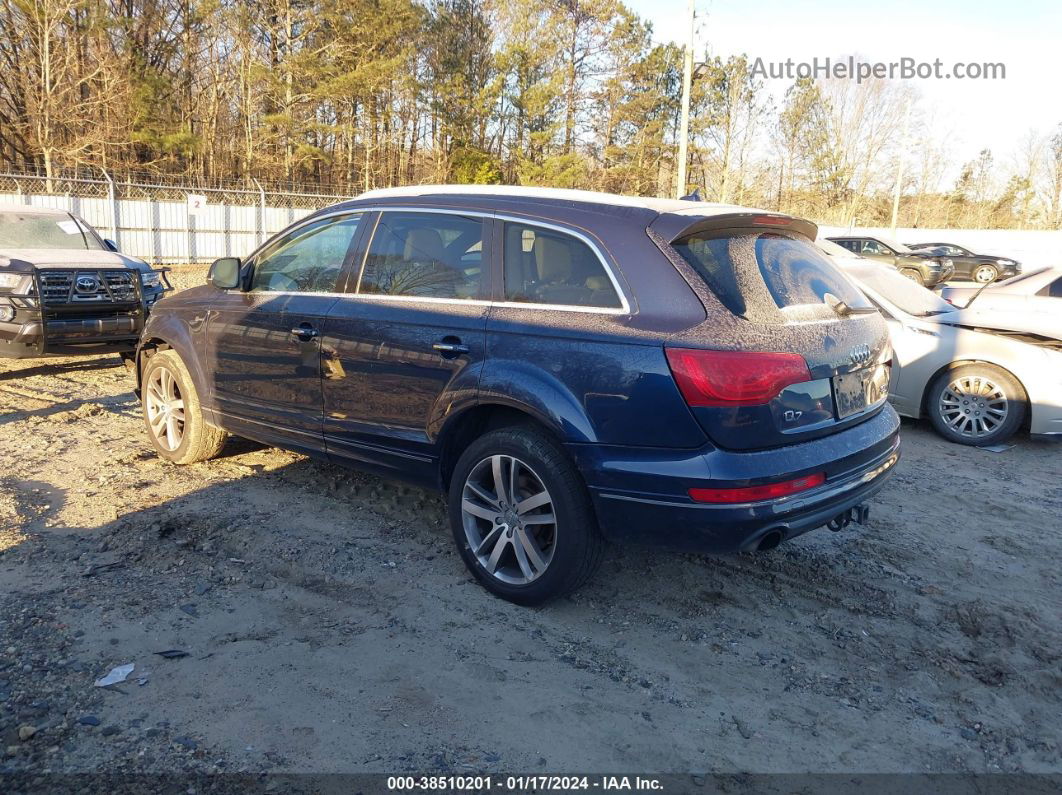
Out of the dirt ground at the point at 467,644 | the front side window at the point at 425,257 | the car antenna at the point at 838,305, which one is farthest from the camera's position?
the front side window at the point at 425,257

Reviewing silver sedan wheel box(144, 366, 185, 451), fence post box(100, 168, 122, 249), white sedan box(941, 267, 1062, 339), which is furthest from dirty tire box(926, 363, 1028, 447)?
fence post box(100, 168, 122, 249)

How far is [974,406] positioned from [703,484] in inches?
200

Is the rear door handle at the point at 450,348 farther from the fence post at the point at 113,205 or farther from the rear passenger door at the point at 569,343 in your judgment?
the fence post at the point at 113,205

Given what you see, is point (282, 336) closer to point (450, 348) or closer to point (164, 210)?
point (450, 348)

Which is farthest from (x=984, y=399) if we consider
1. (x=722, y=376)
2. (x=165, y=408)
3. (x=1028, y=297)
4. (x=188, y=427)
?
(x=165, y=408)

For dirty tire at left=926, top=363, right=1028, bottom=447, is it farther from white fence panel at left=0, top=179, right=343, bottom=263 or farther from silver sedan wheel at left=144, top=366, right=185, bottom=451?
white fence panel at left=0, top=179, right=343, bottom=263

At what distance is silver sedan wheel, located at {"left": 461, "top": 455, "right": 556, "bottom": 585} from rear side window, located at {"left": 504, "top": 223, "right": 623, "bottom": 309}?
75 centimetres

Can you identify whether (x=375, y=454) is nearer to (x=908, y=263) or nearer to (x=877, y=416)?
(x=877, y=416)

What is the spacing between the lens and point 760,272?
11.6ft

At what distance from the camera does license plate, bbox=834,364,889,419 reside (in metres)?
3.52

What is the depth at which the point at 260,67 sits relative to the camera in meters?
33.4

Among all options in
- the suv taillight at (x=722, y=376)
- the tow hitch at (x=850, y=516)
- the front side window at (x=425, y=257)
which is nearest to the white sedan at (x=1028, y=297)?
the tow hitch at (x=850, y=516)

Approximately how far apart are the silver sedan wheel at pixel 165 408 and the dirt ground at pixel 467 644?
45 cm

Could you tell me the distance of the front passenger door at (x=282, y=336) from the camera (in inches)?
177
